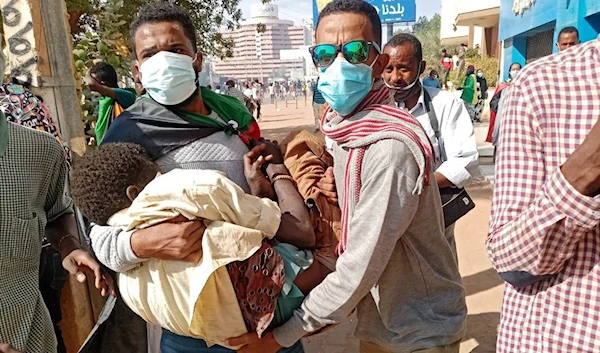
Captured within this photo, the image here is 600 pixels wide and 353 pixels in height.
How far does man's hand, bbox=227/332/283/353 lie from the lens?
1313 millimetres

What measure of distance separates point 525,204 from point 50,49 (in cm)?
283

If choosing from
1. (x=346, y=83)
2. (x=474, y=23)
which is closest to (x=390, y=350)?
(x=346, y=83)

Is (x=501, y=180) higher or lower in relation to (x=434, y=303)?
higher

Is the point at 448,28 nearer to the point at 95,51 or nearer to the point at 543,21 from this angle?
the point at 543,21

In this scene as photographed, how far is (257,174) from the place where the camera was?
1.62m

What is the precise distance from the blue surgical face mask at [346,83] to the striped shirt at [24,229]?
3.33 ft

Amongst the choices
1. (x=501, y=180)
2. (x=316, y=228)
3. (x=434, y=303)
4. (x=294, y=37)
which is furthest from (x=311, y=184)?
(x=294, y=37)

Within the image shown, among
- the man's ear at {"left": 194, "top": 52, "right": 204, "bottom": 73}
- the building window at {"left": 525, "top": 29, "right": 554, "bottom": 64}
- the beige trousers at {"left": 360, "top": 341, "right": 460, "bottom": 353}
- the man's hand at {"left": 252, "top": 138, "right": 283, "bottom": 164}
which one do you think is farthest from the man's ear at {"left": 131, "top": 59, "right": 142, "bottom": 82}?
the building window at {"left": 525, "top": 29, "right": 554, "bottom": 64}

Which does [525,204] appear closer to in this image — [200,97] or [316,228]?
[316,228]

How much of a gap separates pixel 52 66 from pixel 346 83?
217 cm

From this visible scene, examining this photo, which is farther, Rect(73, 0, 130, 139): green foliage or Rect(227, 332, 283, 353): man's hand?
Rect(73, 0, 130, 139): green foliage

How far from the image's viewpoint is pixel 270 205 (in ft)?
4.28

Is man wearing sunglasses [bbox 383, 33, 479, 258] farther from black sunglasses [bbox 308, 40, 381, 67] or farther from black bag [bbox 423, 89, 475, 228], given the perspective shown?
black sunglasses [bbox 308, 40, 381, 67]

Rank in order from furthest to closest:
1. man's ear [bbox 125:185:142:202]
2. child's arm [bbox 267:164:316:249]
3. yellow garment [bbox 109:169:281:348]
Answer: child's arm [bbox 267:164:316:249] → man's ear [bbox 125:185:142:202] → yellow garment [bbox 109:169:281:348]
